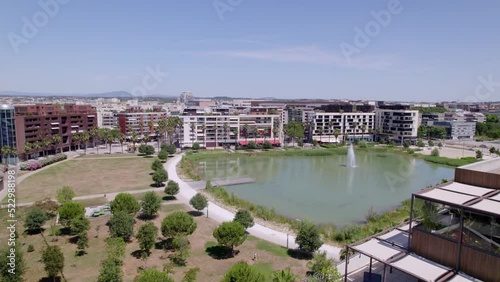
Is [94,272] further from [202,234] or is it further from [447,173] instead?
[447,173]

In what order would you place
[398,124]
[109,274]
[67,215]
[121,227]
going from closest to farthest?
[109,274] < [121,227] < [67,215] < [398,124]

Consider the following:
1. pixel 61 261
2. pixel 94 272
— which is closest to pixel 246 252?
pixel 94 272

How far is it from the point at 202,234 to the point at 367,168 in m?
29.8

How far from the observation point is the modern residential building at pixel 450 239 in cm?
965

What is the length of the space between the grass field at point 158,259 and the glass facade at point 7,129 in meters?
27.1

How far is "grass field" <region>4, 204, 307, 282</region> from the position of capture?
15273mm

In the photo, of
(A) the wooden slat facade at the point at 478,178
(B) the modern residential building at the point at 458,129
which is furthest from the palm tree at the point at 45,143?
(B) the modern residential building at the point at 458,129

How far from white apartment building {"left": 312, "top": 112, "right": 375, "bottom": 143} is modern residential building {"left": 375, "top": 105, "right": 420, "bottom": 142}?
2221 mm

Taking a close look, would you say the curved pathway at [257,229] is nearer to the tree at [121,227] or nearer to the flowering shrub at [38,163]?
the tree at [121,227]

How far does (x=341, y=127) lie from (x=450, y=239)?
199 ft

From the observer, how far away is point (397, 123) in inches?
2618

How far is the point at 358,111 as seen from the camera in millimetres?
72562

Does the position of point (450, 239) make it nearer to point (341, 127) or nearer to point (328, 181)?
point (328, 181)

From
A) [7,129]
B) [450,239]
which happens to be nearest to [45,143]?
[7,129]
